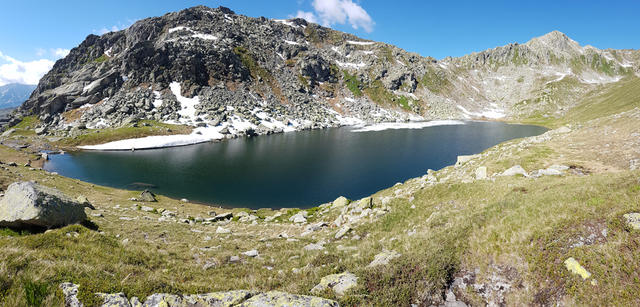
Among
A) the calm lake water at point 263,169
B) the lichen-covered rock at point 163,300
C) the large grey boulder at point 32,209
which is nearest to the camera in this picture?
the lichen-covered rock at point 163,300

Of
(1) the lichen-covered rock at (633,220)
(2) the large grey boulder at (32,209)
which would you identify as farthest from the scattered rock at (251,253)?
(1) the lichen-covered rock at (633,220)

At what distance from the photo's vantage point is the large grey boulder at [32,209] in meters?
11.0

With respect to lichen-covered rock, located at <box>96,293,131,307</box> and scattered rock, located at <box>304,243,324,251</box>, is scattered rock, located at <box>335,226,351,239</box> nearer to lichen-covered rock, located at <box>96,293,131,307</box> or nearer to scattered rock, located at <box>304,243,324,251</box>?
scattered rock, located at <box>304,243,324,251</box>

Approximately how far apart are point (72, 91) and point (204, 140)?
90.8 m

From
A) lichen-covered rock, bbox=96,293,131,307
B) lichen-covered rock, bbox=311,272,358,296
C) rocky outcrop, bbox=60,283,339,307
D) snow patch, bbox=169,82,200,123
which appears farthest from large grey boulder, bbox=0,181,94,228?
snow patch, bbox=169,82,200,123

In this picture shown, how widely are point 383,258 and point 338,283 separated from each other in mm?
2749

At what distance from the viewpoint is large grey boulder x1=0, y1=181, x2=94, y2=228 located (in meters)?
11.0

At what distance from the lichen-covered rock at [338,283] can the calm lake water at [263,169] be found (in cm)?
3063

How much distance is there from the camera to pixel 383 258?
10.1 meters

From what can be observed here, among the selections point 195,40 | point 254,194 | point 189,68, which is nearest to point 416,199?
point 254,194

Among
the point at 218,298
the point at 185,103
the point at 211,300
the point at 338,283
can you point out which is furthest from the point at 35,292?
the point at 185,103

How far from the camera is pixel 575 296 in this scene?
6.75 m

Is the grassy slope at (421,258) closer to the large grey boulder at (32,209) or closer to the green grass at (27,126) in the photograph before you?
the large grey boulder at (32,209)

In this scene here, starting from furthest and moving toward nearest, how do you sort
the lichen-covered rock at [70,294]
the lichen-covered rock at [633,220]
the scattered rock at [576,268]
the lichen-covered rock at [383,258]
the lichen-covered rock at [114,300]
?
the lichen-covered rock at [383,258] < the lichen-covered rock at [633,220] < the scattered rock at [576,268] < the lichen-covered rock at [114,300] < the lichen-covered rock at [70,294]
